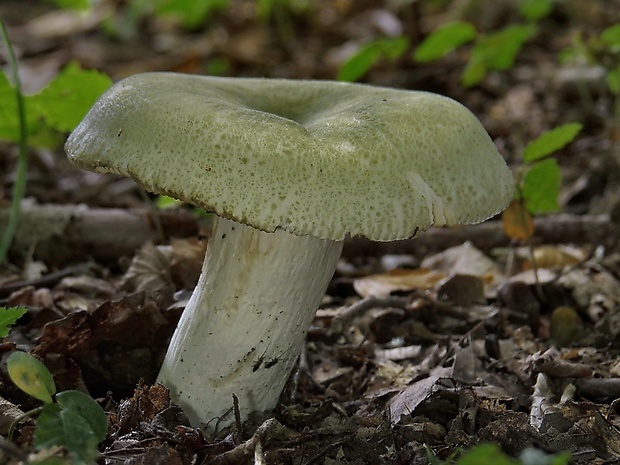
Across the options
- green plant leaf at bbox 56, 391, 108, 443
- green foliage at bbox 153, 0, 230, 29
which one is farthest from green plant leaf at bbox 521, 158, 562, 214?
green foliage at bbox 153, 0, 230, 29

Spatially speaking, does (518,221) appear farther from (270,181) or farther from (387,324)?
(270,181)

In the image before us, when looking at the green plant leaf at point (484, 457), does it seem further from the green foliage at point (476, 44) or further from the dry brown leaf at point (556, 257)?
the green foliage at point (476, 44)

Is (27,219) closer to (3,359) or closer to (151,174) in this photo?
(3,359)

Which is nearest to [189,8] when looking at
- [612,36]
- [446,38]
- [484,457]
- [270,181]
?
[446,38]

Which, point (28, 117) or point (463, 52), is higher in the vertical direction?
point (28, 117)

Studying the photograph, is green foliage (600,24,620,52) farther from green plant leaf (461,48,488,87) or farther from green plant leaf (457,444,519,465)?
green plant leaf (457,444,519,465)

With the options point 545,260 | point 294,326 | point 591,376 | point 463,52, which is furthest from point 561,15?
Result: point 294,326

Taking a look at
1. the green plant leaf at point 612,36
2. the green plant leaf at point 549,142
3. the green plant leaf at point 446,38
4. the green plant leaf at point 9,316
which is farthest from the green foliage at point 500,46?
the green plant leaf at point 9,316
